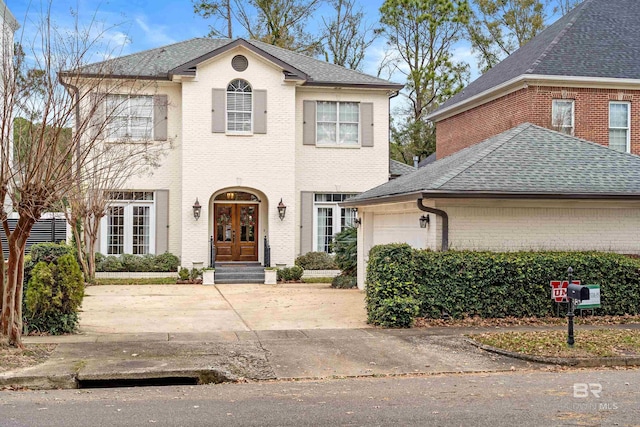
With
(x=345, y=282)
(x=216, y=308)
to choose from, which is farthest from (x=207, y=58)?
(x=216, y=308)

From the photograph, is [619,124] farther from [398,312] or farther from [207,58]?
[398,312]

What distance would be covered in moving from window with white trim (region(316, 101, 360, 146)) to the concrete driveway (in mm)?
6119

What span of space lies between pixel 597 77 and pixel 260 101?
36.5ft

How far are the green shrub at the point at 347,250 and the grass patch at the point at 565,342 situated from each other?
9.28 metres

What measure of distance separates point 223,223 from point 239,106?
14.2 feet

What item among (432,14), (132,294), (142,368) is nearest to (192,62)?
(132,294)

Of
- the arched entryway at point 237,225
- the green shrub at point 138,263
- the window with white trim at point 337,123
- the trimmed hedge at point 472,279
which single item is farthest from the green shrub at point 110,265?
the trimmed hedge at point 472,279

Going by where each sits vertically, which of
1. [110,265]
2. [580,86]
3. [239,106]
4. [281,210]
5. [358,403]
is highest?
[580,86]

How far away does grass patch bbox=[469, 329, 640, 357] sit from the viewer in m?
9.88

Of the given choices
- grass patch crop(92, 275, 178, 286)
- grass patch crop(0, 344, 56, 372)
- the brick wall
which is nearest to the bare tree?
grass patch crop(0, 344, 56, 372)

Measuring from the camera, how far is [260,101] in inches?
929

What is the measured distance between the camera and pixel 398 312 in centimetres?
1245

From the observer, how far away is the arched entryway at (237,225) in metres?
24.9

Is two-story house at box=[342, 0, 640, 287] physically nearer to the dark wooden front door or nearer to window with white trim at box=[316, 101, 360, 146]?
window with white trim at box=[316, 101, 360, 146]
